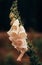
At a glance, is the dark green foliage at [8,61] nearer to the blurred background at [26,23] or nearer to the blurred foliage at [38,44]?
the blurred background at [26,23]

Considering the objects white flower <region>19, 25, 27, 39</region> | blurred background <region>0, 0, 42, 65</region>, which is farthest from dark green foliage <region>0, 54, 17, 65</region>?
white flower <region>19, 25, 27, 39</region>

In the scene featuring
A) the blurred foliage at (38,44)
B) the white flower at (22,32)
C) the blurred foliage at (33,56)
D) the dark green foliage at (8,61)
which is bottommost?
the dark green foliage at (8,61)

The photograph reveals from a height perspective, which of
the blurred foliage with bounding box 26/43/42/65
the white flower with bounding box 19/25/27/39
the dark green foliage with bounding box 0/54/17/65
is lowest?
the dark green foliage with bounding box 0/54/17/65

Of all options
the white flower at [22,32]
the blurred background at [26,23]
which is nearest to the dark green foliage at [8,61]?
the blurred background at [26,23]

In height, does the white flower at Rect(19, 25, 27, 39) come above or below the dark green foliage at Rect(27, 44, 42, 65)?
above

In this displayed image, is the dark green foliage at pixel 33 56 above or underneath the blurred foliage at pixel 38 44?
underneath

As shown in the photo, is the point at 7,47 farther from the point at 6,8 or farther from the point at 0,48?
the point at 6,8

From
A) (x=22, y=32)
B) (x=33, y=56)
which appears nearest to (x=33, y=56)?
(x=33, y=56)

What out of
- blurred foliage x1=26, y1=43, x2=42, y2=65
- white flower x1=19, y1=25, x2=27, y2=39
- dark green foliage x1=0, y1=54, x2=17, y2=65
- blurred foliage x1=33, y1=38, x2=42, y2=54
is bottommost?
dark green foliage x1=0, y1=54, x2=17, y2=65

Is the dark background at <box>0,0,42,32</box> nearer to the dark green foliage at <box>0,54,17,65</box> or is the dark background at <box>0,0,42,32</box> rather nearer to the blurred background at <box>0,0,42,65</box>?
the blurred background at <box>0,0,42,65</box>
